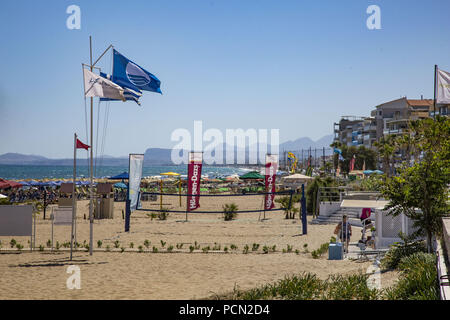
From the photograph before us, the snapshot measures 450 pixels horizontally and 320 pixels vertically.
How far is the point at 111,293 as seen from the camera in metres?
9.36

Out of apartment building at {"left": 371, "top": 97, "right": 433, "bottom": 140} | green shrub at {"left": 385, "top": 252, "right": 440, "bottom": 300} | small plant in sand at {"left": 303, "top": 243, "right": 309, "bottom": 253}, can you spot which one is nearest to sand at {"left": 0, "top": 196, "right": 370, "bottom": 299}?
small plant in sand at {"left": 303, "top": 243, "right": 309, "bottom": 253}

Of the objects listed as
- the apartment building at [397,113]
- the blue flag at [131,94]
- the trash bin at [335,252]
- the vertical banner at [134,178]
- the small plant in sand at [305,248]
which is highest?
the apartment building at [397,113]

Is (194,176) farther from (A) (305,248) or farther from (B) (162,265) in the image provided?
(B) (162,265)

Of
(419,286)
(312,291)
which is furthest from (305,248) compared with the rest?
(419,286)

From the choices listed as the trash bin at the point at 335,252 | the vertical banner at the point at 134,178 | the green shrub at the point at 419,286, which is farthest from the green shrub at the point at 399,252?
the vertical banner at the point at 134,178

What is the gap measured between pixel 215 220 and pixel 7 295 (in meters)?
17.1

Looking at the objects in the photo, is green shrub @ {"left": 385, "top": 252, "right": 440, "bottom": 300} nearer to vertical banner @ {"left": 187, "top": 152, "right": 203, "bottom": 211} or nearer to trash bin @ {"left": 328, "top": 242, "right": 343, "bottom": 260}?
trash bin @ {"left": 328, "top": 242, "right": 343, "bottom": 260}

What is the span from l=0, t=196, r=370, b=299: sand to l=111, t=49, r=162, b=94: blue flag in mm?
4946

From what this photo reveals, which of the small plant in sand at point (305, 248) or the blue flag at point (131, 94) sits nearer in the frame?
the blue flag at point (131, 94)

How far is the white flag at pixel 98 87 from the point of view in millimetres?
13195

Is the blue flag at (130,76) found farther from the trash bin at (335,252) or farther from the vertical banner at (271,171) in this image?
the vertical banner at (271,171)

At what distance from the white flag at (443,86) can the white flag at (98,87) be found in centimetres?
1258

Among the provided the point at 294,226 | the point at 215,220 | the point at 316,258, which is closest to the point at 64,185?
the point at 215,220
